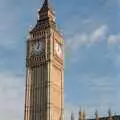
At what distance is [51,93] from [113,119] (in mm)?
12689

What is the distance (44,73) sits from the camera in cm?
7638

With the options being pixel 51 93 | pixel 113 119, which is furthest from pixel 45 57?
pixel 113 119

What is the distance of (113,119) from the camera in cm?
7112

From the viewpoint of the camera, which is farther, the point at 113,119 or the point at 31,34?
the point at 31,34

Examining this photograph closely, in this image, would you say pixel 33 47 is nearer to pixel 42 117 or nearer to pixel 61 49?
pixel 61 49

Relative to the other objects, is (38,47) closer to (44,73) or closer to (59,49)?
(59,49)

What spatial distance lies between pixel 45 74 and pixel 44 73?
468 millimetres

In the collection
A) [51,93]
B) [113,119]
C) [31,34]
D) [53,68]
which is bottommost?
[113,119]

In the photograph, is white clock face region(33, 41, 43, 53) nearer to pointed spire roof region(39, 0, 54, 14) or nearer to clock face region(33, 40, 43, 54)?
clock face region(33, 40, 43, 54)

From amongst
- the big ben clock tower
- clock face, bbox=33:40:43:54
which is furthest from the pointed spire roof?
clock face, bbox=33:40:43:54

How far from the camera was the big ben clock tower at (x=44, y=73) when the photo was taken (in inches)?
2921

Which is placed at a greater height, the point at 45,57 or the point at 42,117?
the point at 45,57

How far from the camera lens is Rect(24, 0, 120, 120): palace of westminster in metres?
74.0

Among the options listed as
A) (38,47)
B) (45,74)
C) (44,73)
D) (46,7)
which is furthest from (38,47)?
(46,7)
